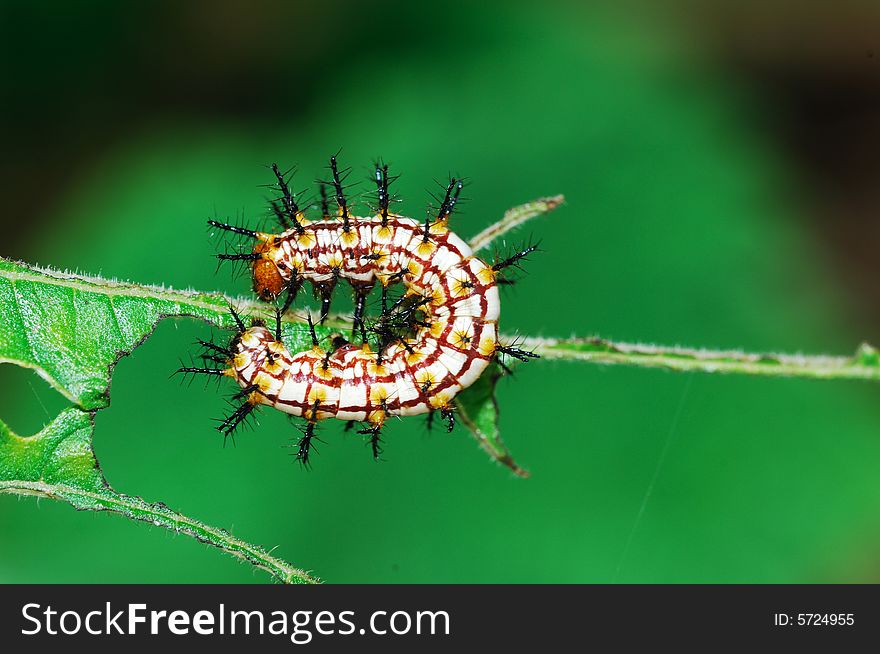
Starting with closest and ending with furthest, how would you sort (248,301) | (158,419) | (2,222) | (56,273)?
(56,273) → (248,301) → (158,419) → (2,222)

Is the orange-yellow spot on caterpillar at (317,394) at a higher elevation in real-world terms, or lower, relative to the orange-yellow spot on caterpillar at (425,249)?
lower

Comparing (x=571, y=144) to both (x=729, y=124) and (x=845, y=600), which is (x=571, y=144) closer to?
(x=729, y=124)

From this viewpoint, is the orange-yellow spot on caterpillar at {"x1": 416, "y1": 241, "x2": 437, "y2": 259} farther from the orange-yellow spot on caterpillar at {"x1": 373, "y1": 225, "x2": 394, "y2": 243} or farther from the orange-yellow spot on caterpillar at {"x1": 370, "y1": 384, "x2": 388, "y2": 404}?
the orange-yellow spot on caterpillar at {"x1": 370, "y1": 384, "x2": 388, "y2": 404}

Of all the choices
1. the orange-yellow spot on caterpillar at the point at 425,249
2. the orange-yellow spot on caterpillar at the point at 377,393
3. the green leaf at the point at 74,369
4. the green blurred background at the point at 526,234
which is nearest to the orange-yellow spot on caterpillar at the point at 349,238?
the orange-yellow spot on caterpillar at the point at 425,249

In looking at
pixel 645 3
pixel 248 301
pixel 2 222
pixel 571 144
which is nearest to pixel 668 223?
pixel 571 144

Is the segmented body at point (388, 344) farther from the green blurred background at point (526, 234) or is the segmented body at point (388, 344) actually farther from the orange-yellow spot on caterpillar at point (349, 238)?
the green blurred background at point (526, 234)

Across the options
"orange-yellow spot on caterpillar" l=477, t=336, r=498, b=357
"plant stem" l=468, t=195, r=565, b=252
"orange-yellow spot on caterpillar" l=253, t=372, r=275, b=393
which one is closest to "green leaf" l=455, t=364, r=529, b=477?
"orange-yellow spot on caterpillar" l=477, t=336, r=498, b=357
